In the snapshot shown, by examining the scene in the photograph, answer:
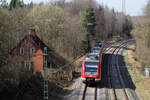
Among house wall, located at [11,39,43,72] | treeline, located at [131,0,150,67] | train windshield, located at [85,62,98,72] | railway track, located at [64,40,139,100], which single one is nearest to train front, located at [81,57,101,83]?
train windshield, located at [85,62,98,72]

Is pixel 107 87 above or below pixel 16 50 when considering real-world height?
below

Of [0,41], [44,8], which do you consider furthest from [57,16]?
[0,41]

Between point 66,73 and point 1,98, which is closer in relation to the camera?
point 1,98

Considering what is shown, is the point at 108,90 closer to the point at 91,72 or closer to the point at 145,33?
the point at 91,72

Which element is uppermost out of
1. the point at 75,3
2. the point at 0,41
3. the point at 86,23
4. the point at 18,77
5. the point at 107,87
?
the point at 75,3

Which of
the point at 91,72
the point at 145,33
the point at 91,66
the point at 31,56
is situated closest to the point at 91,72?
the point at 91,72

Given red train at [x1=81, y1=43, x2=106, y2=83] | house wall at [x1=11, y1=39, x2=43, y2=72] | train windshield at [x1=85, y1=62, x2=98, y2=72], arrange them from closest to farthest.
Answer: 1. red train at [x1=81, y1=43, x2=106, y2=83]
2. train windshield at [x1=85, y1=62, x2=98, y2=72]
3. house wall at [x1=11, y1=39, x2=43, y2=72]

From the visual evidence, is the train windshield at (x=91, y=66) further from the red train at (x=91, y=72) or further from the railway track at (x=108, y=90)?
the railway track at (x=108, y=90)

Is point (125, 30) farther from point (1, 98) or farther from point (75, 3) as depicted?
point (1, 98)

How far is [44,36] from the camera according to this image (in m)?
40.0

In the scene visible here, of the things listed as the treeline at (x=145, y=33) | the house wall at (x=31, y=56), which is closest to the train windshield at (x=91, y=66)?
the house wall at (x=31, y=56)

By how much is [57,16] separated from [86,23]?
42.3 feet

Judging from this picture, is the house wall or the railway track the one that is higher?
the house wall

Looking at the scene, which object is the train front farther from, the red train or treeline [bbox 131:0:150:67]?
treeline [bbox 131:0:150:67]
